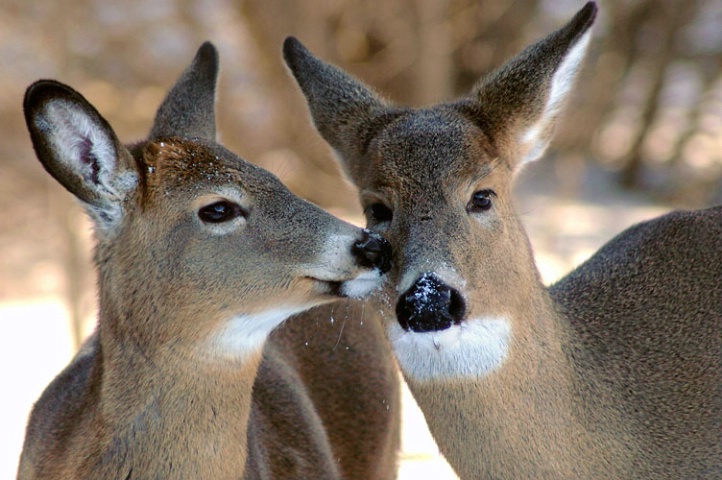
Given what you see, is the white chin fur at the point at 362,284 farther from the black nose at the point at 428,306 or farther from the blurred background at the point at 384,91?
the blurred background at the point at 384,91

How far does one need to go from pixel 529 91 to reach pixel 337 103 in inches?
31.3

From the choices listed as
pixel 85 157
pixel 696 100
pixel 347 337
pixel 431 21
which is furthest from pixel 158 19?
pixel 85 157

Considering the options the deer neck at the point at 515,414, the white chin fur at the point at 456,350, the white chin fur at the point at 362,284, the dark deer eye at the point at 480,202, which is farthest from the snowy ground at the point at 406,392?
the white chin fur at the point at 362,284

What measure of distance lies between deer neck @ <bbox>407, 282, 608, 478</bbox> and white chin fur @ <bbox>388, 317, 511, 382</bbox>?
3 centimetres

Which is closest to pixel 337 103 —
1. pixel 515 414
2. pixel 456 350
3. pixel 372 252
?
pixel 372 252

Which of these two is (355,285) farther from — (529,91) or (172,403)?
(529,91)

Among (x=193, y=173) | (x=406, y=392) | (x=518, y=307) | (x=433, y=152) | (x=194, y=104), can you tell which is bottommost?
(x=518, y=307)

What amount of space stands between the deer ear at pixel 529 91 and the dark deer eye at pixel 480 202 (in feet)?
0.93

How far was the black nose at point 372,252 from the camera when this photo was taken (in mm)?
3408

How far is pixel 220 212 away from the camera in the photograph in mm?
3484

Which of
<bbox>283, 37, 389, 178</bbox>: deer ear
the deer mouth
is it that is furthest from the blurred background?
the deer mouth

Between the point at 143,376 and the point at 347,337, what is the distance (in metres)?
1.58

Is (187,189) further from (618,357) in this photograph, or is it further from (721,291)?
(721,291)

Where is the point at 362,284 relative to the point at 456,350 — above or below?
above
